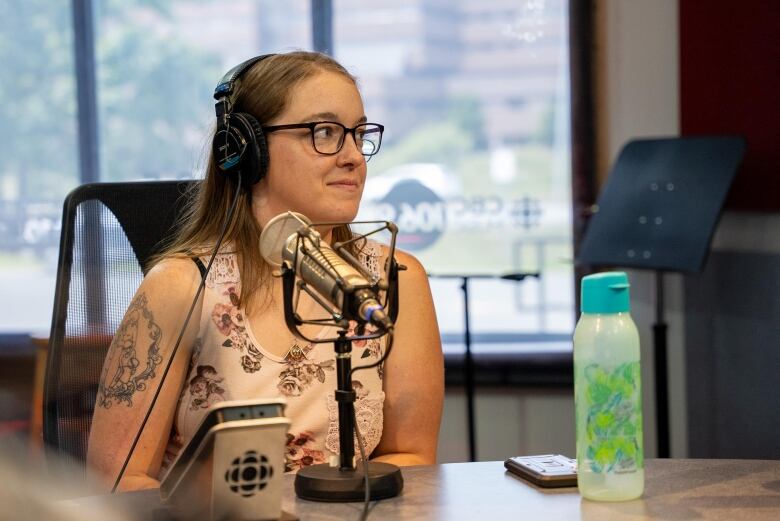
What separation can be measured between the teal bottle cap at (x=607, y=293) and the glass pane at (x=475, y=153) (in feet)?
7.84

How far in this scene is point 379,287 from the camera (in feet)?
3.37

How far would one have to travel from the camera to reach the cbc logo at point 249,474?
0.95m

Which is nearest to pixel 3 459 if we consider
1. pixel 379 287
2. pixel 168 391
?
pixel 379 287

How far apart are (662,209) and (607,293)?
1.81 m

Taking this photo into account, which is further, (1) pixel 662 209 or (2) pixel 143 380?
(1) pixel 662 209

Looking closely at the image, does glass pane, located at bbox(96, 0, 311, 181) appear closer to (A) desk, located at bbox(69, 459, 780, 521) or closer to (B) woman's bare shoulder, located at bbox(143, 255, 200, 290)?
(B) woman's bare shoulder, located at bbox(143, 255, 200, 290)

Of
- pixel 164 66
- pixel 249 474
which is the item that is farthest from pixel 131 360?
pixel 164 66

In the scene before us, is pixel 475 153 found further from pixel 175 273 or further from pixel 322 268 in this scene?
pixel 322 268

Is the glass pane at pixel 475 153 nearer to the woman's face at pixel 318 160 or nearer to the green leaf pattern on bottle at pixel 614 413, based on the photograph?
the woman's face at pixel 318 160

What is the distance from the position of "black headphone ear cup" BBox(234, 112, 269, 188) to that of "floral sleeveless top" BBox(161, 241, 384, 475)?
0.18m

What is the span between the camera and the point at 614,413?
3.47 ft

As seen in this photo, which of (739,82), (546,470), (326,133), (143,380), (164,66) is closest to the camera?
(546,470)

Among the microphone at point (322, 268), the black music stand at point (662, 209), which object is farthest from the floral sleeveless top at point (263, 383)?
the black music stand at point (662, 209)

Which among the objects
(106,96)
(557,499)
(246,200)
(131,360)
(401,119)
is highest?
(106,96)
